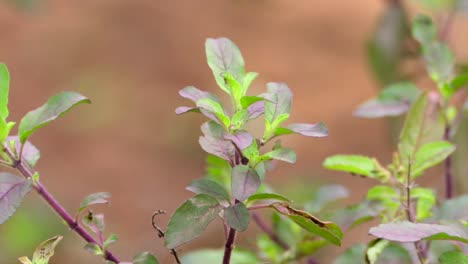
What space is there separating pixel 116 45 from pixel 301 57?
0.88 meters

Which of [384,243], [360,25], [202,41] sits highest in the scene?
[384,243]

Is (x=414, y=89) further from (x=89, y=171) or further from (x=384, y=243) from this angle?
(x=89, y=171)

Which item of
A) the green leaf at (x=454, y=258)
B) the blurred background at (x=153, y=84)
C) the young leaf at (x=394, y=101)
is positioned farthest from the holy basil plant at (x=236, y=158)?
the blurred background at (x=153, y=84)

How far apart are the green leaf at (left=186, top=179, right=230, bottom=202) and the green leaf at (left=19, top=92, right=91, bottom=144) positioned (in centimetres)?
15

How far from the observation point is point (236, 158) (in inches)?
32.7

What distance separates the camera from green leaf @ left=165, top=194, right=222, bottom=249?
77 centimetres

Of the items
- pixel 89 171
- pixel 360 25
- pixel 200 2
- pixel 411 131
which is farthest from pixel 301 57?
pixel 411 131

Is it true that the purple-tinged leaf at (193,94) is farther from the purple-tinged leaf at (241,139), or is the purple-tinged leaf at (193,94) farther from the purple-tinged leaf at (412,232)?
the purple-tinged leaf at (412,232)

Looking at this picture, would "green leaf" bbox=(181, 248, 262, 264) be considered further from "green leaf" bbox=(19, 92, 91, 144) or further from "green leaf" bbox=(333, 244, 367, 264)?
"green leaf" bbox=(19, 92, 91, 144)

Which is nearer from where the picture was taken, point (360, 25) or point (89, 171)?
point (89, 171)

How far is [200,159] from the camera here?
3297 millimetres

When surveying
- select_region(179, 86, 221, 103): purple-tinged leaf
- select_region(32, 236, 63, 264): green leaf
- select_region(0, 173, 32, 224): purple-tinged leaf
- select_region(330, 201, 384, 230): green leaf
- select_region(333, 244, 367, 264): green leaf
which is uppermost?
select_region(0, 173, 32, 224): purple-tinged leaf

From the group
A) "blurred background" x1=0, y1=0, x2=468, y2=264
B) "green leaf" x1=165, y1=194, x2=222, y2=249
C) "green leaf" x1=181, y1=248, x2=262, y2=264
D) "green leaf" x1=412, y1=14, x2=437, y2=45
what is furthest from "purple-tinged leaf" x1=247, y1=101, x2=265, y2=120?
"blurred background" x1=0, y1=0, x2=468, y2=264

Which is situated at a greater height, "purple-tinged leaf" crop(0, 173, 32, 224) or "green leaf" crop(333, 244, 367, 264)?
"purple-tinged leaf" crop(0, 173, 32, 224)
